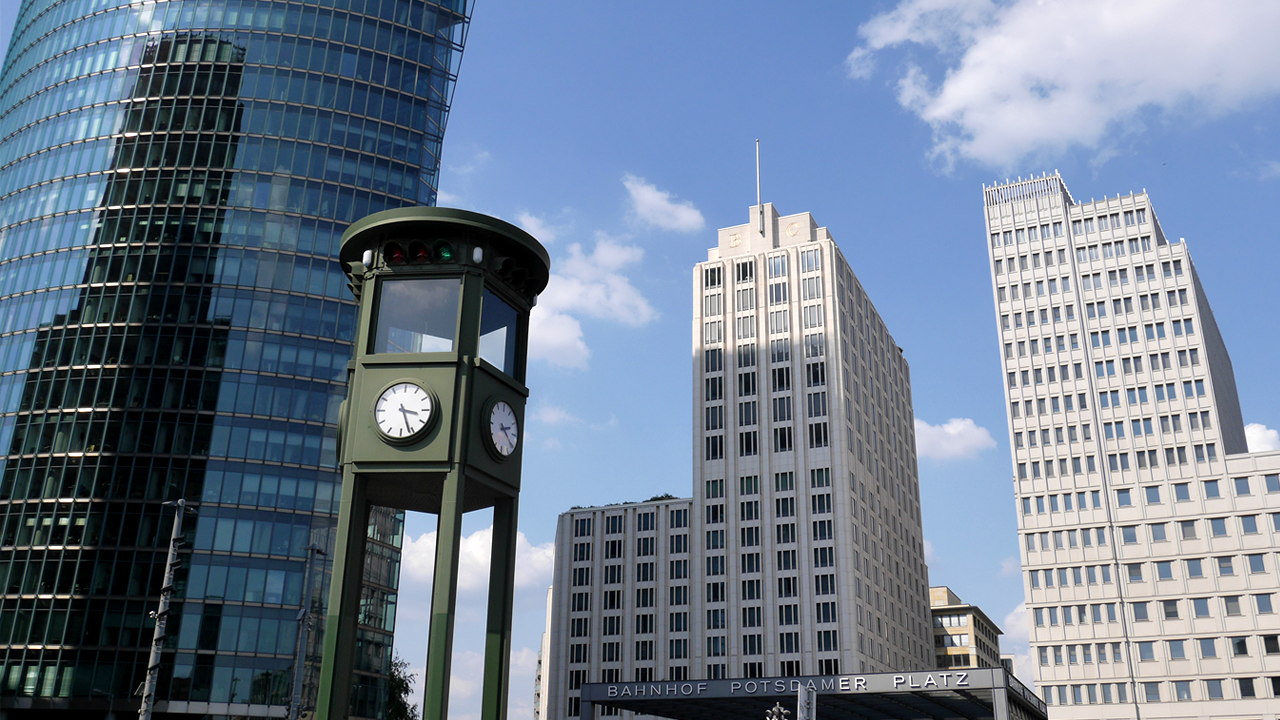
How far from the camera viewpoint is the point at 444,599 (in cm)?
1950

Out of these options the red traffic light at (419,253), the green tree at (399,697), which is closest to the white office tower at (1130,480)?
the green tree at (399,697)

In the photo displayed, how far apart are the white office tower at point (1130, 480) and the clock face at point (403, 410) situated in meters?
88.6

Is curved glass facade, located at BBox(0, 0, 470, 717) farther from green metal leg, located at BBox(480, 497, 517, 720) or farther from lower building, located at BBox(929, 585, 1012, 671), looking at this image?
lower building, located at BBox(929, 585, 1012, 671)

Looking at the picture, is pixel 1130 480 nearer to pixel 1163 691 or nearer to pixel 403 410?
pixel 1163 691

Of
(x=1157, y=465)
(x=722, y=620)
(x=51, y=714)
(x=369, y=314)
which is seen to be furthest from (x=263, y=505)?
(x=1157, y=465)

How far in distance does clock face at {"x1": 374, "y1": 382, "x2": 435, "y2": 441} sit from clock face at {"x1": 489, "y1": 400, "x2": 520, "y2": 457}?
140 cm

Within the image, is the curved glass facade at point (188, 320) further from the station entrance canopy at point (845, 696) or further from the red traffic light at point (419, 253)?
the red traffic light at point (419, 253)

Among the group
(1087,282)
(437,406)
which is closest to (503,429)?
(437,406)

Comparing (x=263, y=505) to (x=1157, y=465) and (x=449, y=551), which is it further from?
(x=1157, y=465)

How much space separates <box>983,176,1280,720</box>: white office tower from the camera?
293 ft

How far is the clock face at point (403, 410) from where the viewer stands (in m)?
20.2

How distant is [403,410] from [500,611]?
15.2ft

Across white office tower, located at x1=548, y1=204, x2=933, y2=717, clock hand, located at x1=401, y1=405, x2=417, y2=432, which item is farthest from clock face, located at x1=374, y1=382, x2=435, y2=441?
white office tower, located at x1=548, y1=204, x2=933, y2=717

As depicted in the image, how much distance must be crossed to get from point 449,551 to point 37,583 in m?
54.0
